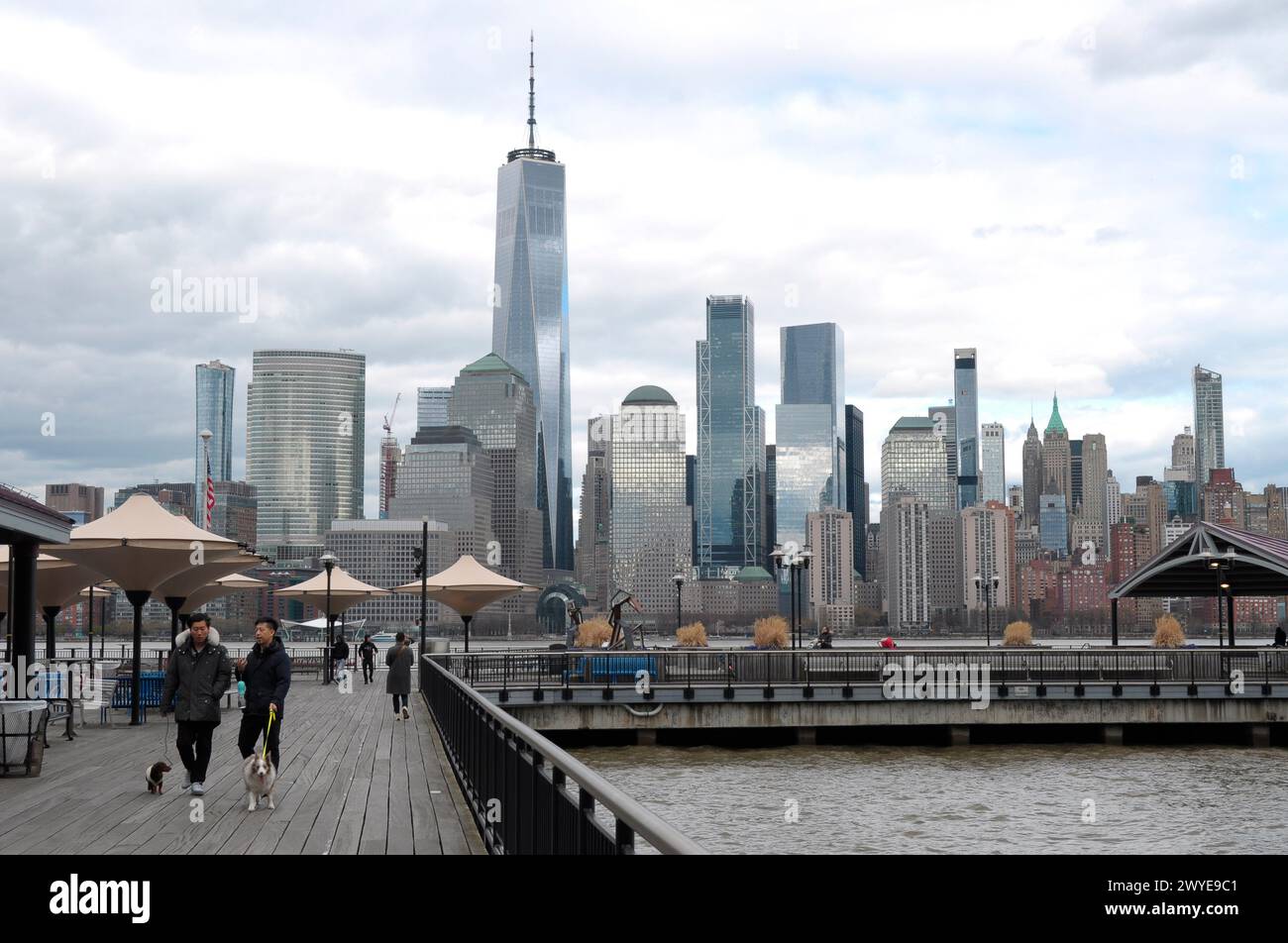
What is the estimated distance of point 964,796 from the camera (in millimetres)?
24594

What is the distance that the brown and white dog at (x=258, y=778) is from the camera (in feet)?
37.1

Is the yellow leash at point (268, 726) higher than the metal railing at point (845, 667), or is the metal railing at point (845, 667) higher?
the yellow leash at point (268, 726)

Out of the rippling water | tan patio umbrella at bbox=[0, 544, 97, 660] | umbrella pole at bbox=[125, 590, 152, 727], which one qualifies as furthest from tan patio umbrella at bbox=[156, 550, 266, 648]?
the rippling water

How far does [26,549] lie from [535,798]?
505 inches

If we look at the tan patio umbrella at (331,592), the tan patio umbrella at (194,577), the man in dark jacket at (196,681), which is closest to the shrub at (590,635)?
the tan patio umbrella at (331,592)

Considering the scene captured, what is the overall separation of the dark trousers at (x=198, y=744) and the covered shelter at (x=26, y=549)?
4.91 metres

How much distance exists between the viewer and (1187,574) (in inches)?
1720

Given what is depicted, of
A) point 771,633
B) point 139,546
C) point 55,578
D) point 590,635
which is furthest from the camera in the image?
point 771,633

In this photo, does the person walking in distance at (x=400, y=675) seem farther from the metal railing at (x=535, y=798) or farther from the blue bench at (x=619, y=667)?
the blue bench at (x=619, y=667)

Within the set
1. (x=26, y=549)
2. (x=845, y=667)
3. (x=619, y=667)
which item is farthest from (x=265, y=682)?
(x=845, y=667)

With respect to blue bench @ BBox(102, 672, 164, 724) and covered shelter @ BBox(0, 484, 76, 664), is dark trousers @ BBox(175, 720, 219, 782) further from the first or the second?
blue bench @ BBox(102, 672, 164, 724)

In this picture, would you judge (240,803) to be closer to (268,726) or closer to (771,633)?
(268,726)

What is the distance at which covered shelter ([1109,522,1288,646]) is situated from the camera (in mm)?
38250

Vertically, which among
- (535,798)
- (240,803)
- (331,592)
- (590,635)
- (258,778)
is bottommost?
(590,635)
